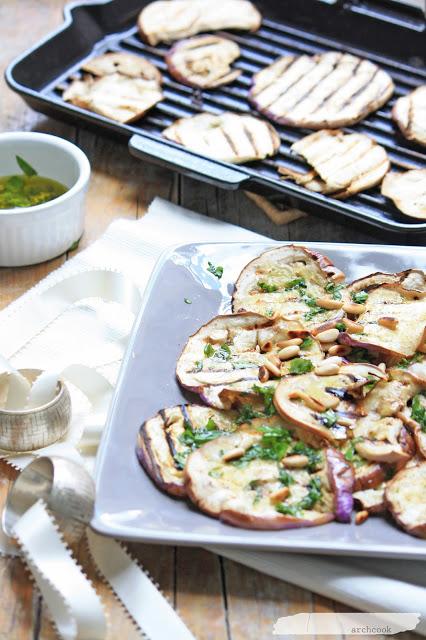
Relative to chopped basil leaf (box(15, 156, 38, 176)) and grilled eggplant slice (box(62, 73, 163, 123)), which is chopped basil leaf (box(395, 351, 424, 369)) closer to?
chopped basil leaf (box(15, 156, 38, 176))

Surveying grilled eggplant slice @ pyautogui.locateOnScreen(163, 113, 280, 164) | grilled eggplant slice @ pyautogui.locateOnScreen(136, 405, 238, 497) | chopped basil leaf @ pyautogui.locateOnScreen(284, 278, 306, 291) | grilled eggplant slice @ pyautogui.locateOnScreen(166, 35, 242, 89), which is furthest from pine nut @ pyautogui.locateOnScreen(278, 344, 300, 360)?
grilled eggplant slice @ pyautogui.locateOnScreen(166, 35, 242, 89)

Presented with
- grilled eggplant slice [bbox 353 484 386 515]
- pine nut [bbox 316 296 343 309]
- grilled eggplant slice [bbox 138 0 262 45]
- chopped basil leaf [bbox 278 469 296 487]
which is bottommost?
grilled eggplant slice [bbox 353 484 386 515]

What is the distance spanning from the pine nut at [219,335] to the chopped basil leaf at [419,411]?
544mm

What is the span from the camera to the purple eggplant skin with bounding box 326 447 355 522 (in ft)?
6.93

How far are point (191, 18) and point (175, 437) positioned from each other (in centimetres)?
260

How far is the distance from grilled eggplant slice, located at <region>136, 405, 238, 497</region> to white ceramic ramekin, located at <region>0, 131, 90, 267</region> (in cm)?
104

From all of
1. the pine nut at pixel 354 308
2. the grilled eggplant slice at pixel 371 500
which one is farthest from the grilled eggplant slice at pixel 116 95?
the grilled eggplant slice at pixel 371 500

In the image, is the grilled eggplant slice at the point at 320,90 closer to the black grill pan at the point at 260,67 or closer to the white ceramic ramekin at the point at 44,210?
the black grill pan at the point at 260,67

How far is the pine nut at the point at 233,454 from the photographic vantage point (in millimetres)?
2195

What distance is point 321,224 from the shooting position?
3.52 m

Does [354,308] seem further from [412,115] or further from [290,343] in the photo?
[412,115]

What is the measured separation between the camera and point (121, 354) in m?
2.87

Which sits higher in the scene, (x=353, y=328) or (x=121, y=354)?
(x=353, y=328)

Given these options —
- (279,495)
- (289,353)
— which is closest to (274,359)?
(289,353)
